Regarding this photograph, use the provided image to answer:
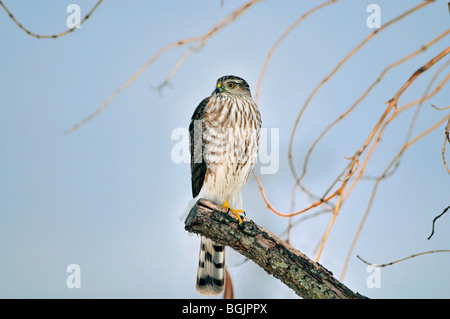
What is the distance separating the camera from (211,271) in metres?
2.48

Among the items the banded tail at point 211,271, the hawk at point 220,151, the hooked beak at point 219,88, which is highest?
the hooked beak at point 219,88

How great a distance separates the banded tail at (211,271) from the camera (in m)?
2.47

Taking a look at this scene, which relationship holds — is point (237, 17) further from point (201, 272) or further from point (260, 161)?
point (201, 272)

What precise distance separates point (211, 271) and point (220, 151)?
0.67 metres

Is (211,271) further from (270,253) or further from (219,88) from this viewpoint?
(219,88)

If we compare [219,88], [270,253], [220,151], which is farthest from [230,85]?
[270,253]

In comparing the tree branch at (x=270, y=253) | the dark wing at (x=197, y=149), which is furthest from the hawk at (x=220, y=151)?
the tree branch at (x=270, y=253)

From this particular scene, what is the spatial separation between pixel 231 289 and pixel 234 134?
2.58ft

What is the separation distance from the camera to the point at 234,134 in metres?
2.38

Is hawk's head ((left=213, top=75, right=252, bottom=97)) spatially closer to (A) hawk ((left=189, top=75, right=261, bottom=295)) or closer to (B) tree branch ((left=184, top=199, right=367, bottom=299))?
(A) hawk ((left=189, top=75, right=261, bottom=295))

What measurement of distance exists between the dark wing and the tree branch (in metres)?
0.38

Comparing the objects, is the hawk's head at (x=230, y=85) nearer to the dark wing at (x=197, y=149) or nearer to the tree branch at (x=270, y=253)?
the dark wing at (x=197, y=149)

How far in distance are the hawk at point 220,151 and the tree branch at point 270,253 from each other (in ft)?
0.94

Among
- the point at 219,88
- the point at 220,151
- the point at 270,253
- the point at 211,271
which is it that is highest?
the point at 219,88
